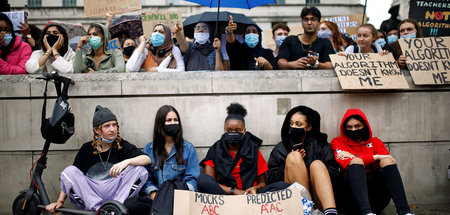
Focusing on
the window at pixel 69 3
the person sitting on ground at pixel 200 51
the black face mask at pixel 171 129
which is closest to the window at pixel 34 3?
the window at pixel 69 3

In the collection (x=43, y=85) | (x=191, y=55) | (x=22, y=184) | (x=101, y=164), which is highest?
(x=191, y=55)

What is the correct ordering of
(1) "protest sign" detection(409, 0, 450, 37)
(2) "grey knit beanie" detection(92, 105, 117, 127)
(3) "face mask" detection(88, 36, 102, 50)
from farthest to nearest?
1. (1) "protest sign" detection(409, 0, 450, 37)
2. (3) "face mask" detection(88, 36, 102, 50)
3. (2) "grey knit beanie" detection(92, 105, 117, 127)

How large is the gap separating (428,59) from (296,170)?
2.77 m

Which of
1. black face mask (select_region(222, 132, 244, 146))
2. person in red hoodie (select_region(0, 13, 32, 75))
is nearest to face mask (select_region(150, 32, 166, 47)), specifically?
person in red hoodie (select_region(0, 13, 32, 75))

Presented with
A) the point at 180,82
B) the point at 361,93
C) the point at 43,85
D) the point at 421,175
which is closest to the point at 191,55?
the point at 180,82

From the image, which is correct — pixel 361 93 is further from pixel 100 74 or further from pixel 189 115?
pixel 100 74

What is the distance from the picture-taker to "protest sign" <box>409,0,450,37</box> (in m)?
6.80

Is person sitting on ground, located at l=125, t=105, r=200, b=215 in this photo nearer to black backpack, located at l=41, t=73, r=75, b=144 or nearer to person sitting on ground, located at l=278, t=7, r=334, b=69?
black backpack, located at l=41, t=73, r=75, b=144

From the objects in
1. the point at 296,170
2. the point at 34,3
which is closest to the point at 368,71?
the point at 296,170

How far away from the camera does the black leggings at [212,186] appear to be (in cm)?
457

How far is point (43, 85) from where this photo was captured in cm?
558

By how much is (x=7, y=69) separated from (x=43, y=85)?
750 mm

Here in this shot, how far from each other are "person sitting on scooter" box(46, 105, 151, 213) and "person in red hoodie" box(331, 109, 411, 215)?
227cm

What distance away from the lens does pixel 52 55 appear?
6.02m
